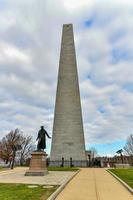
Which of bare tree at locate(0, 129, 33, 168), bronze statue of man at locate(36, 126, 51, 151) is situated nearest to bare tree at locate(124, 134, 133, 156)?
bare tree at locate(0, 129, 33, 168)

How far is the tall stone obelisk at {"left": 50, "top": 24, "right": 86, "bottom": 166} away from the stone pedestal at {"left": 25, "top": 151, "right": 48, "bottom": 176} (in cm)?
1576

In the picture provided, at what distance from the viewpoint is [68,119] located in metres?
35.5

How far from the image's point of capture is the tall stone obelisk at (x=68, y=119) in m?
34.4

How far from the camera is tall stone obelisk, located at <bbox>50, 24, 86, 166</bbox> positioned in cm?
3441

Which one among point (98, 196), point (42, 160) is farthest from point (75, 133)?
point (98, 196)

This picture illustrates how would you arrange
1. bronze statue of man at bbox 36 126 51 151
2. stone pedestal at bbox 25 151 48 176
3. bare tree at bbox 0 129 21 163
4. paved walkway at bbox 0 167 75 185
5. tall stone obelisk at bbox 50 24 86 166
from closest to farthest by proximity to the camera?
paved walkway at bbox 0 167 75 185, stone pedestal at bbox 25 151 48 176, bronze statue of man at bbox 36 126 51 151, tall stone obelisk at bbox 50 24 86 166, bare tree at bbox 0 129 21 163

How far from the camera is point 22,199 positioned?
7.98m

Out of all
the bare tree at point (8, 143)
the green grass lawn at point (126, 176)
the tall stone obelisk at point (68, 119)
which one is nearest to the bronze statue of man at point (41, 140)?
the green grass lawn at point (126, 176)

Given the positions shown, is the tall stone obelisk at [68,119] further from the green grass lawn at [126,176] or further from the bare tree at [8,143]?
the bare tree at [8,143]

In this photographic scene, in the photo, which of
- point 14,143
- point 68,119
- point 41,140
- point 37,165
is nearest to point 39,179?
point 37,165

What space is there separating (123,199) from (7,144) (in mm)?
56623

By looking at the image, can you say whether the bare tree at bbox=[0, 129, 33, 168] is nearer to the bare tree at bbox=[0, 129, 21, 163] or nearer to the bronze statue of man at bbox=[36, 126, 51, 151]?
the bare tree at bbox=[0, 129, 21, 163]

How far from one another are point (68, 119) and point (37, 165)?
18.0 m

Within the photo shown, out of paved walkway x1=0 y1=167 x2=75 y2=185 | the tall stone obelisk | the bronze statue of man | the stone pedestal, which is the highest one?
the tall stone obelisk
